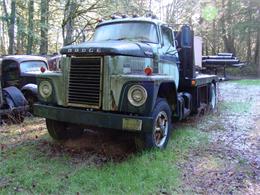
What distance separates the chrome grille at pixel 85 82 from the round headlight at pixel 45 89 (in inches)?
16.4

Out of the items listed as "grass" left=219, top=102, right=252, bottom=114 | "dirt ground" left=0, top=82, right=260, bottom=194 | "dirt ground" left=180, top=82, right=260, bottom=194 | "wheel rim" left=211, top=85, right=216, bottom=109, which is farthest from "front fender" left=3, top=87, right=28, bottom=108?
"grass" left=219, top=102, right=252, bottom=114

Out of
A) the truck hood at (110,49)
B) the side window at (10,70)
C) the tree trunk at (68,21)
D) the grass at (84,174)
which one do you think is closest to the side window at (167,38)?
Answer: the truck hood at (110,49)

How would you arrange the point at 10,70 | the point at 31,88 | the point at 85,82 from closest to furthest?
the point at 85,82, the point at 31,88, the point at 10,70

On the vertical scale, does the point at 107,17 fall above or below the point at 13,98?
above

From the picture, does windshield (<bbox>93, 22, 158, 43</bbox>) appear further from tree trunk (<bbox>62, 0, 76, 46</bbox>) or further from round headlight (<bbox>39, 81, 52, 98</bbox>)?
tree trunk (<bbox>62, 0, 76, 46</bbox>)

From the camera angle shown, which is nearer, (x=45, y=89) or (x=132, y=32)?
(x=45, y=89)

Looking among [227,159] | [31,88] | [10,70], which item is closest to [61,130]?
[31,88]

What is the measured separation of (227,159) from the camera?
556cm

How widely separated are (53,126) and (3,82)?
4.38 meters

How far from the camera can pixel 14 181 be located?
4.44 metres

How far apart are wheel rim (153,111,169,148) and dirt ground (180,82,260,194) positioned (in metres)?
0.55

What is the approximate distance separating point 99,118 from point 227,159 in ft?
7.11

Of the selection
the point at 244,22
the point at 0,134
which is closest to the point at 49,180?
the point at 0,134

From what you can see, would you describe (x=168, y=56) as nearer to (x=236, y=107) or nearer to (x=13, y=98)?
(x=13, y=98)
